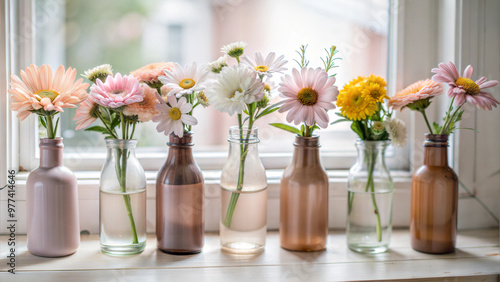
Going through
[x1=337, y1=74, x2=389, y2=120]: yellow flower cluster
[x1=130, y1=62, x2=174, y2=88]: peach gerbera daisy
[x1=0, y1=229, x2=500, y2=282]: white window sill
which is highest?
[x1=130, y1=62, x2=174, y2=88]: peach gerbera daisy

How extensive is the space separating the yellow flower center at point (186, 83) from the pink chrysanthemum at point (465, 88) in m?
0.51

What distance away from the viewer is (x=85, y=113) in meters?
0.95

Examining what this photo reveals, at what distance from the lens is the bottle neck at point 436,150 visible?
1.01 metres

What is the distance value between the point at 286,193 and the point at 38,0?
768 mm

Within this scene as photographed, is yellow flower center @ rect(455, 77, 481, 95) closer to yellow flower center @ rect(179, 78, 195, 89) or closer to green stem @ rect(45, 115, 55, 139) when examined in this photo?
yellow flower center @ rect(179, 78, 195, 89)

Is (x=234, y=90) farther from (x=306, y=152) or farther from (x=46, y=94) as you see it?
(x=46, y=94)

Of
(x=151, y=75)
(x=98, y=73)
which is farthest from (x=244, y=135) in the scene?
(x=98, y=73)

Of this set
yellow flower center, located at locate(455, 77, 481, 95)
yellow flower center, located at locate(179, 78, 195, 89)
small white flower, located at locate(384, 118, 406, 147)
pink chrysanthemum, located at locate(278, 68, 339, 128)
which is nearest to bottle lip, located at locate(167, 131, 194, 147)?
yellow flower center, located at locate(179, 78, 195, 89)

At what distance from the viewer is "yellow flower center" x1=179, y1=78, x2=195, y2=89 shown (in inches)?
36.9

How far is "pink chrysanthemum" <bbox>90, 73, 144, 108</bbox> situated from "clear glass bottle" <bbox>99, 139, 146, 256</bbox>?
98 mm

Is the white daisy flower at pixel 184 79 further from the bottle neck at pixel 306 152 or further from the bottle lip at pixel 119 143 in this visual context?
the bottle neck at pixel 306 152

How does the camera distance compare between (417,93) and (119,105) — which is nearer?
(119,105)

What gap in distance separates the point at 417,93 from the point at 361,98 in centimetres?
13

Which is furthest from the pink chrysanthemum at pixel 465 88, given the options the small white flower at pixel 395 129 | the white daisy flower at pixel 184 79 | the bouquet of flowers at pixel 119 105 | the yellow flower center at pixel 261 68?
the bouquet of flowers at pixel 119 105
